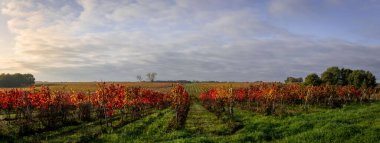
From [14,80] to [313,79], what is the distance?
4687 inches

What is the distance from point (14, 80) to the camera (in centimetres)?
14650

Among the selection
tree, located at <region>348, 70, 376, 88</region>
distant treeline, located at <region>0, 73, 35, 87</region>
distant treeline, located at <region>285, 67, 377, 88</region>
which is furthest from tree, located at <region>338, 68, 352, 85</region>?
distant treeline, located at <region>0, 73, 35, 87</region>

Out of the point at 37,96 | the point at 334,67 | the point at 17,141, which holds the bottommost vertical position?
the point at 17,141

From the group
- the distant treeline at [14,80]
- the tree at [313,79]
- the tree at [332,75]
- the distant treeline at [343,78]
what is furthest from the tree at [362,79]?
the distant treeline at [14,80]

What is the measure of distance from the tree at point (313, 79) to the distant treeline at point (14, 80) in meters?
113

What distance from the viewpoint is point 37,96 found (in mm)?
38781

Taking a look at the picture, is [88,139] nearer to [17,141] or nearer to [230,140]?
[17,141]

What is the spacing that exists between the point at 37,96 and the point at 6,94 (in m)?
3.87

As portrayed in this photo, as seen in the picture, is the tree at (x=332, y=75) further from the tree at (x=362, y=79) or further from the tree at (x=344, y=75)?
the tree at (x=362, y=79)

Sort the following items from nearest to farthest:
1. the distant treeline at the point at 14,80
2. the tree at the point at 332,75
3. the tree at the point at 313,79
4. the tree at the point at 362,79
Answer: the tree at the point at 362,79
the tree at the point at 313,79
the tree at the point at 332,75
the distant treeline at the point at 14,80

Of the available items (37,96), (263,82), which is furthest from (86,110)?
(263,82)

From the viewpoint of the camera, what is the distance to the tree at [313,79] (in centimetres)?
9895

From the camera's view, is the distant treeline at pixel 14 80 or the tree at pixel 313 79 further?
the distant treeline at pixel 14 80

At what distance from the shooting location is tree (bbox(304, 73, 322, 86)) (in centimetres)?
9895
